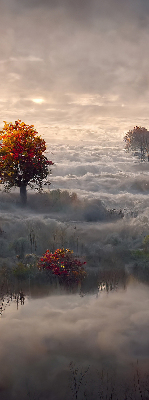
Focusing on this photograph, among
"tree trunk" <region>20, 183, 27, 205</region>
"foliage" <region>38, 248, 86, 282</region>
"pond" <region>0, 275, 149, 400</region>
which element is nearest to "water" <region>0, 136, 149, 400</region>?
"pond" <region>0, 275, 149, 400</region>

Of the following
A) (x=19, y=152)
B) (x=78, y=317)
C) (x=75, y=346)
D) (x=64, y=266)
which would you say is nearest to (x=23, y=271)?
(x=64, y=266)

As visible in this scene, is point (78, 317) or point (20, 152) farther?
point (20, 152)

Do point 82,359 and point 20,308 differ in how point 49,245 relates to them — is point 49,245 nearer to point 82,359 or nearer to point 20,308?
point 20,308

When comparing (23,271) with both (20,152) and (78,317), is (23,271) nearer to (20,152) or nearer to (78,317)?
(78,317)

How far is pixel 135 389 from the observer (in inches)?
329

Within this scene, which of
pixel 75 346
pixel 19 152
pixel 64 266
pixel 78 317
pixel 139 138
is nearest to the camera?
pixel 75 346

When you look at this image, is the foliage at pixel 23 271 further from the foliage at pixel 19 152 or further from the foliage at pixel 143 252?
the foliage at pixel 19 152

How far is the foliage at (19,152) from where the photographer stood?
24625 mm

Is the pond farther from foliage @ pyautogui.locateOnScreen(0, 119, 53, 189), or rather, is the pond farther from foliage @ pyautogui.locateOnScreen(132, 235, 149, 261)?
foliage @ pyautogui.locateOnScreen(0, 119, 53, 189)

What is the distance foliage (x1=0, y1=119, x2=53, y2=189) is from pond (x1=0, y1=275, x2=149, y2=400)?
13.6m

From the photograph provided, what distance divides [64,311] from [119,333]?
239 cm

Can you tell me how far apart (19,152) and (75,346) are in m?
Answer: 17.4

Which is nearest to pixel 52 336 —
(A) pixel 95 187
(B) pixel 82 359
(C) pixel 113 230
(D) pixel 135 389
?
(B) pixel 82 359

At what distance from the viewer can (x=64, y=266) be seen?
16312 millimetres
